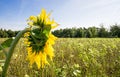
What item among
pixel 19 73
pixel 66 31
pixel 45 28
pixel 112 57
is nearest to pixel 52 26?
pixel 45 28

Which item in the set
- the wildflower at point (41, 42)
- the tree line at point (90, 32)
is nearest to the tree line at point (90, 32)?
the tree line at point (90, 32)

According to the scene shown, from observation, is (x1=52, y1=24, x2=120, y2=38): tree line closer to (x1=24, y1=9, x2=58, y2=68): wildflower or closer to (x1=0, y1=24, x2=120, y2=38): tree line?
(x1=0, y1=24, x2=120, y2=38): tree line

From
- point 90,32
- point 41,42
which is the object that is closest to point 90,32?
point 90,32

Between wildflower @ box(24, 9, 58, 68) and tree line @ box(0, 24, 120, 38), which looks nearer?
wildflower @ box(24, 9, 58, 68)

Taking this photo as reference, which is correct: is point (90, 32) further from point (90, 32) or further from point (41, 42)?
point (41, 42)

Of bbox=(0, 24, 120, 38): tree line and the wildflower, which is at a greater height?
bbox=(0, 24, 120, 38): tree line

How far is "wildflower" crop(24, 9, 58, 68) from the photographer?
60cm

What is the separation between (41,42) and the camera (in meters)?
0.60

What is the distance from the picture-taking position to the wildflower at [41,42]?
23.4 inches

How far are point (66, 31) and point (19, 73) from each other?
143ft

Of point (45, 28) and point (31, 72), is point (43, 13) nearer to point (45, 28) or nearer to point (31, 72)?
point (45, 28)

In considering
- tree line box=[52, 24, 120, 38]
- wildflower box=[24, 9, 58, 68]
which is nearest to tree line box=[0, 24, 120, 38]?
tree line box=[52, 24, 120, 38]

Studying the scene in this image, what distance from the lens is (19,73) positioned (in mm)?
2795

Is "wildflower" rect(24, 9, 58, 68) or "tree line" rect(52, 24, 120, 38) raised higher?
"tree line" rect(52, 24, 120, 38)
